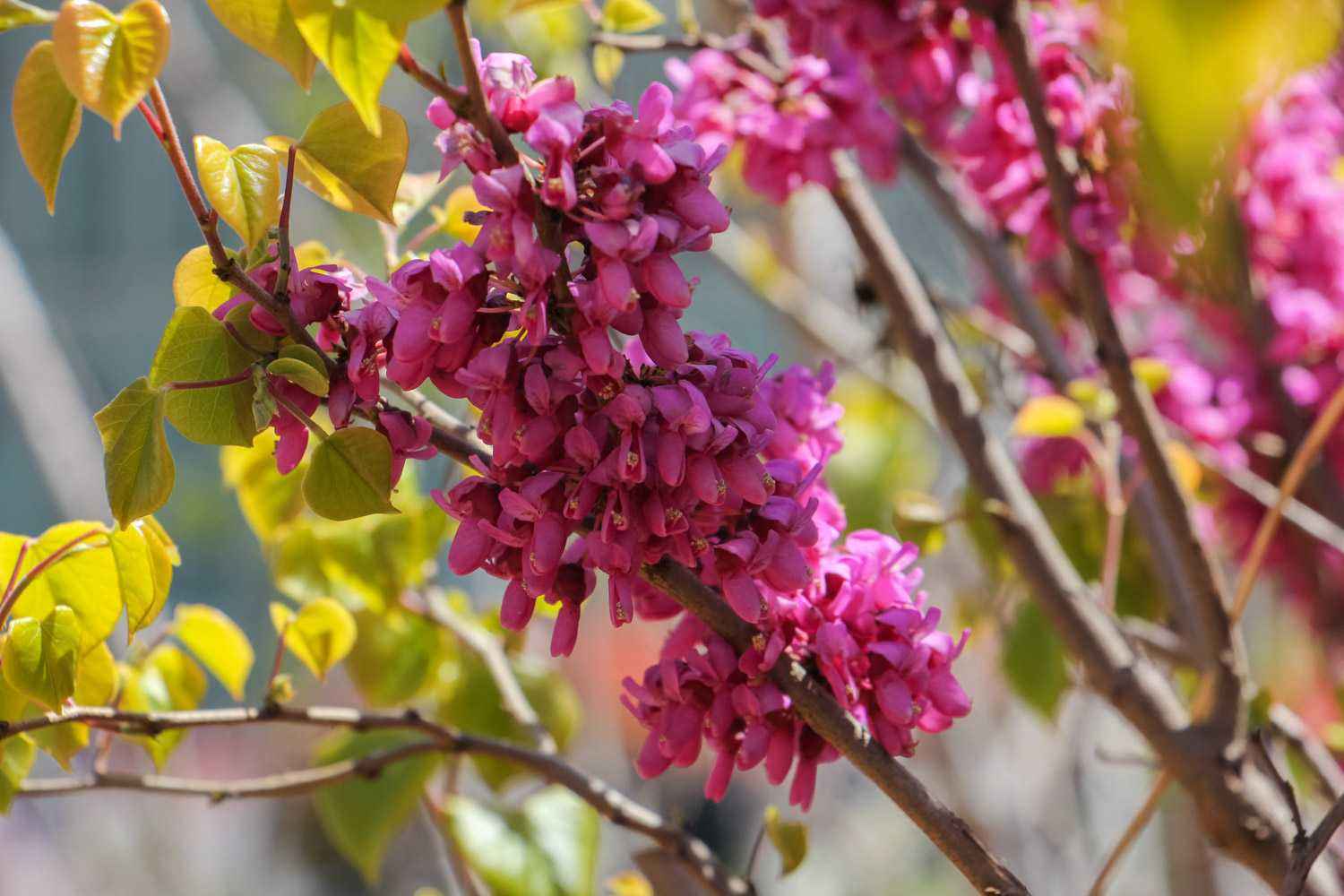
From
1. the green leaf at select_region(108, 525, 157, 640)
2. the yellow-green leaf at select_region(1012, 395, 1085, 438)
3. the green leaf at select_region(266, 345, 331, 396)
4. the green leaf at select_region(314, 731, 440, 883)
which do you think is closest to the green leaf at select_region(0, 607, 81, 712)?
the green leaf at select_region(108, 525, 157, 640)

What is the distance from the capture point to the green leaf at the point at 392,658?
2.27ft

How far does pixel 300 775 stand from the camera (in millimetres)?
562

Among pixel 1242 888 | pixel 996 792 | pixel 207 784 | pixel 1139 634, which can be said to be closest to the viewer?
pixel 207 784

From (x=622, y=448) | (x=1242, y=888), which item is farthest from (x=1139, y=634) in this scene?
(x=1242, y=888)

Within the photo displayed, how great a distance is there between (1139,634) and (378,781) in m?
0.53

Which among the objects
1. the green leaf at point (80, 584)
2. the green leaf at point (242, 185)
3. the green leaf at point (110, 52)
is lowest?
the green leaf at point (80, 584)

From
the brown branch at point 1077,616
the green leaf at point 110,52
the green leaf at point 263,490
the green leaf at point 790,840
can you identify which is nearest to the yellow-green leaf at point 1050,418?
the brown branch at point 1077,616

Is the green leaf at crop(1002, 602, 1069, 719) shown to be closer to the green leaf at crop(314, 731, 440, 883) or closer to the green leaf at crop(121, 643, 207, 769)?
the green leaf at crop(314, 731, 440, 883)

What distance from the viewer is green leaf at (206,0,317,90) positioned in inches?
12.2

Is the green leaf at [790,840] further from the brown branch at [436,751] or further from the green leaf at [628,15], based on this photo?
the green leaf at [628,15]

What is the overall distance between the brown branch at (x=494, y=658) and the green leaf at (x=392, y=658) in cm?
1

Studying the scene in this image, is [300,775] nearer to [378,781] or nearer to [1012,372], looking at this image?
[378,781]

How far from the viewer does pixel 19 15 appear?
324 mm

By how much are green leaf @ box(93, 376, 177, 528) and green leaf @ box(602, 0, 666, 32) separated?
36 centimetres
